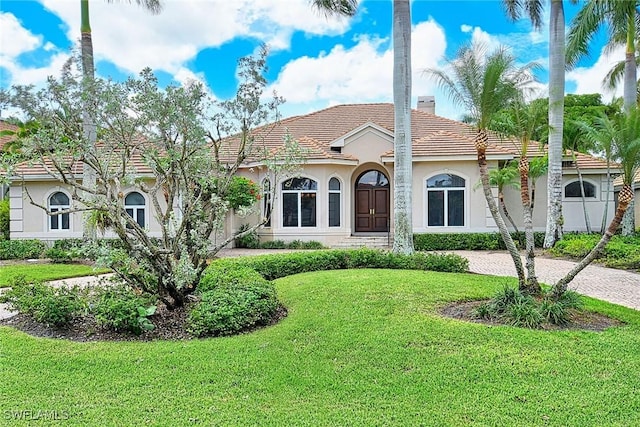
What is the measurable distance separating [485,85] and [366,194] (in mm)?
14039

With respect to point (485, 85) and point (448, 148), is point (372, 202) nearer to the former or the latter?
point (448, 148)

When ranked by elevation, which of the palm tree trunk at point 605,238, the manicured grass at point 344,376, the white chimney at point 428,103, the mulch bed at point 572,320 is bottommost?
the manicured grass at point 344,376

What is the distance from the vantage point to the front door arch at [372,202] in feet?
69.5

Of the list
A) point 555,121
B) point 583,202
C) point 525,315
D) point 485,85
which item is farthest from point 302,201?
point 525,315

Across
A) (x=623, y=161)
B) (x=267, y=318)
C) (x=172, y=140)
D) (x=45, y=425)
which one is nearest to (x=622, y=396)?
(x=623, y=161)

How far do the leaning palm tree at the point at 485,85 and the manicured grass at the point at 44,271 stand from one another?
9.93m

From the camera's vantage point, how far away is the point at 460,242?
18.4 metres

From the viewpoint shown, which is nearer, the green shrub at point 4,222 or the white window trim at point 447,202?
the white window trim at point 447,202

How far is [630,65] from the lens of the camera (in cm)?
1748

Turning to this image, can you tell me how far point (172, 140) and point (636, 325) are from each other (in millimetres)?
7857

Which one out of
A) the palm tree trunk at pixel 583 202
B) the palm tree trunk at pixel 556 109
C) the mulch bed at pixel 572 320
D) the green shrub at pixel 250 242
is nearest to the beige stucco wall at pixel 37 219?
the green shrub at pixel 250 242

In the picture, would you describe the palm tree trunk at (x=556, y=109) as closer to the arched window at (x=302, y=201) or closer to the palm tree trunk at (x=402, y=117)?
the palm tree trunk at (x=402, y=117)

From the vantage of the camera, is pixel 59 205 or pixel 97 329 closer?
pixel 97 329

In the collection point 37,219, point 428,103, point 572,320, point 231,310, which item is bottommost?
point 572,320
